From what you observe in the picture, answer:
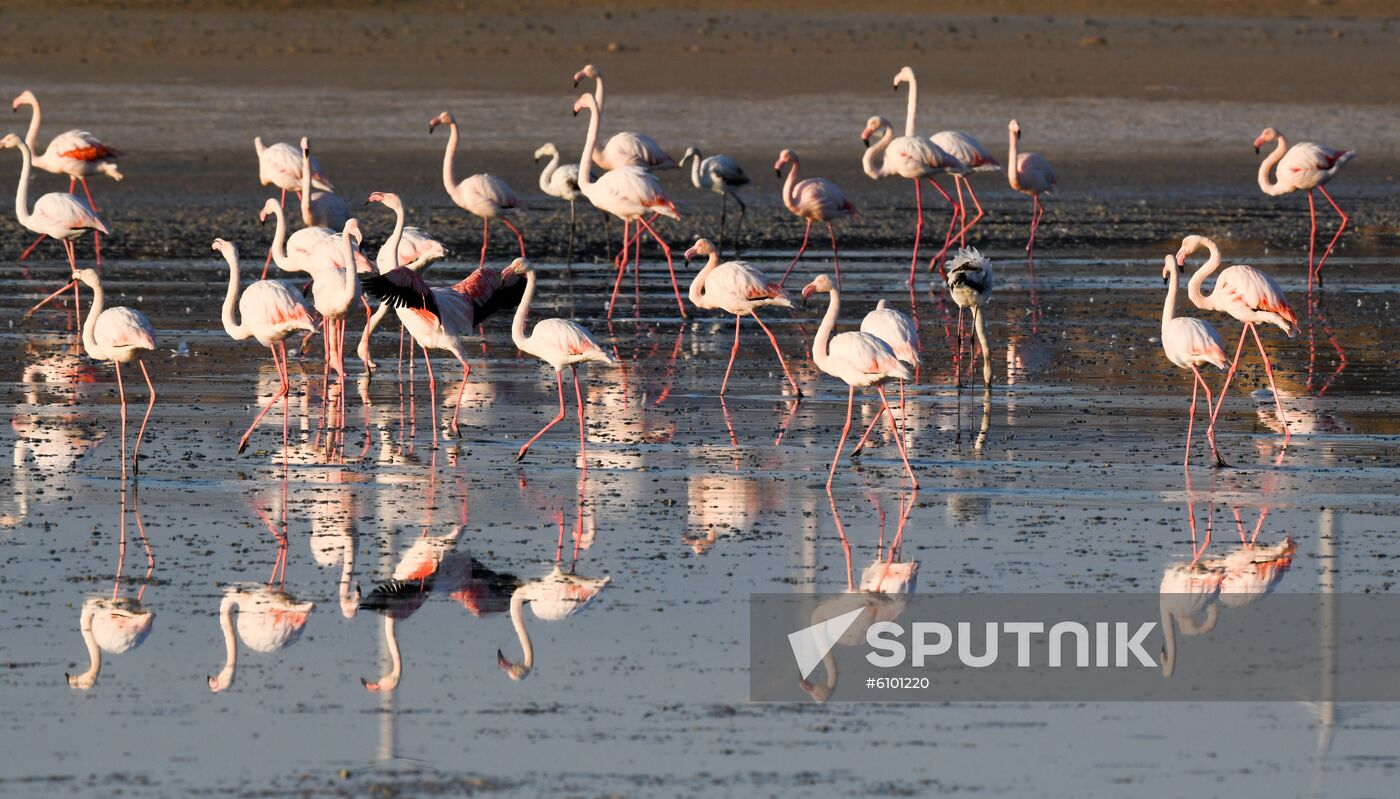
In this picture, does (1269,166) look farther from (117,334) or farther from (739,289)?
(117,334)

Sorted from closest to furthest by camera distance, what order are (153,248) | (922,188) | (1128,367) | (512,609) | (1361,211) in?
(512,609) < (1128,367) < (153,248) < (1361,211) < (922,188)

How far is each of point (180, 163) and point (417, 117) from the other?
5.19m

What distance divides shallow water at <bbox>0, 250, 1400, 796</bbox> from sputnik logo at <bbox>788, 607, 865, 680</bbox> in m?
0.21

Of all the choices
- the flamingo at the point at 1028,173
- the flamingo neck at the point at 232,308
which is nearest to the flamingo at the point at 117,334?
the flamingo neck at the point at 232,308

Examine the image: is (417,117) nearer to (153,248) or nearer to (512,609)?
(153,248)

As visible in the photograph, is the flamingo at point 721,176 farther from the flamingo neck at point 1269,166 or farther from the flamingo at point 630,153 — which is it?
the flamingo neck at point 1269,166

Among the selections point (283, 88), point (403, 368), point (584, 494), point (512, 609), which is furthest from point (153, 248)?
point (283, 88)

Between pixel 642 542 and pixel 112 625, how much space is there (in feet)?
7.35

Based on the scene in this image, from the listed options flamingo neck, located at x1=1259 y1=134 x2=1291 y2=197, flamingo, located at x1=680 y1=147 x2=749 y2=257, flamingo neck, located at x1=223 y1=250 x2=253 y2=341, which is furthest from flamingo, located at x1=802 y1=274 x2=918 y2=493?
flamingo, located at x1=680 y1=147 x2=749 y2=257

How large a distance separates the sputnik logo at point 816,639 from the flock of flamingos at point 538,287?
2.31 meters

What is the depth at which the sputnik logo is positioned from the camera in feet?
23.0

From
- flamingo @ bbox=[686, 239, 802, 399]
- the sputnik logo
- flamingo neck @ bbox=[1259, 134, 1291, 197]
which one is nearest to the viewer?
the sputnik logo

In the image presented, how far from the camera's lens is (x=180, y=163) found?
83.7 ft

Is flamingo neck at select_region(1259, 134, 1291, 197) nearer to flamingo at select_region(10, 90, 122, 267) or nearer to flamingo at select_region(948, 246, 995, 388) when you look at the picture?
flamingo at select_region(948, 246, 995, 388)
